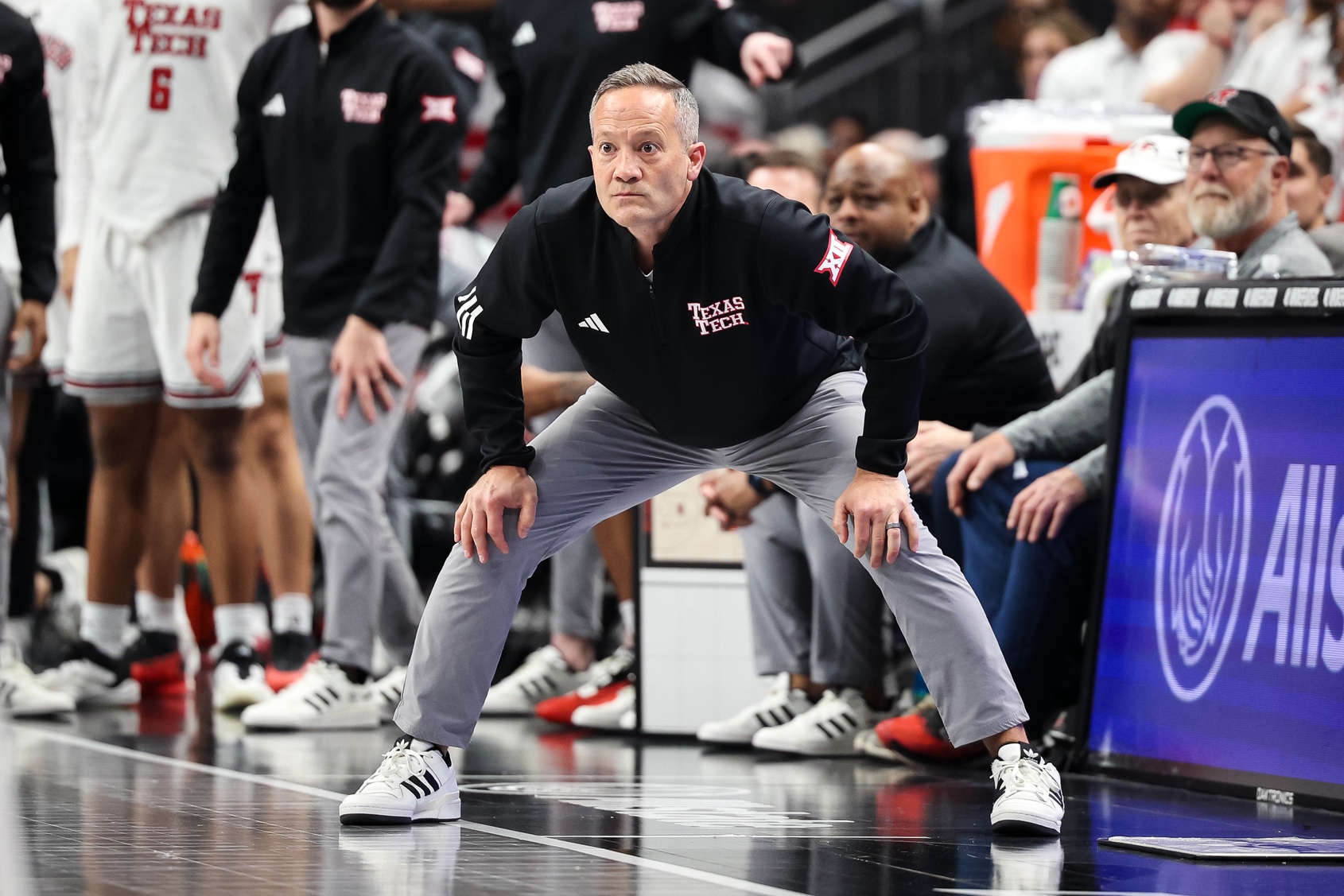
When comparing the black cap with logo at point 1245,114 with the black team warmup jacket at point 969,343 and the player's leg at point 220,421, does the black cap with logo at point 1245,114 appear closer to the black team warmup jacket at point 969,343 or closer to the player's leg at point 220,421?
the black team warmup jacket at point 969,343

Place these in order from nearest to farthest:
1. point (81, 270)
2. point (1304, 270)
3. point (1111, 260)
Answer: point (1304, 270) < point (1111, 260) < point (81, 270)

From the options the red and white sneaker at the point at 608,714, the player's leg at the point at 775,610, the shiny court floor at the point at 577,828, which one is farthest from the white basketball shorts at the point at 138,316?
the player's leg at the point at 775,610

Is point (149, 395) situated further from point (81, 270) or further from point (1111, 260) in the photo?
point (1111, 260)

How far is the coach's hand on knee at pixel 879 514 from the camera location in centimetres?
388

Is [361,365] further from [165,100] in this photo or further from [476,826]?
[476,826]

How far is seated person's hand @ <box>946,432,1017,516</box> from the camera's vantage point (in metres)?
5.09

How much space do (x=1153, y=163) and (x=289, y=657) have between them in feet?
10.7

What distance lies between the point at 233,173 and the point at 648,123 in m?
2.88

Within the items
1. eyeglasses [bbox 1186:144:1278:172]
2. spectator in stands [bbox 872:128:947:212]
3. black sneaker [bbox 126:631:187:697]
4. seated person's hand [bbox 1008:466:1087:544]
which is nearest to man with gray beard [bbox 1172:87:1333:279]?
eyeglasses [bbox 1186:144:1278:172]

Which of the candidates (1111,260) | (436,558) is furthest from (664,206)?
(436,558)

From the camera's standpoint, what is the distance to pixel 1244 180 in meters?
5.12

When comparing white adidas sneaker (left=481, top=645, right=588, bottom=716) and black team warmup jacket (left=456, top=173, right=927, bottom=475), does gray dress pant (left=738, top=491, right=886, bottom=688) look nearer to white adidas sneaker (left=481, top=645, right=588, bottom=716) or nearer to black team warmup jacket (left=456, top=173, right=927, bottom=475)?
white adidas sneaker (left=481, top=645, right=588, bottom=716)

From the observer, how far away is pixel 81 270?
671 centimetres

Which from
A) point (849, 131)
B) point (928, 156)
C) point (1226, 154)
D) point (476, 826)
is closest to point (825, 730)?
point (476, 826)
